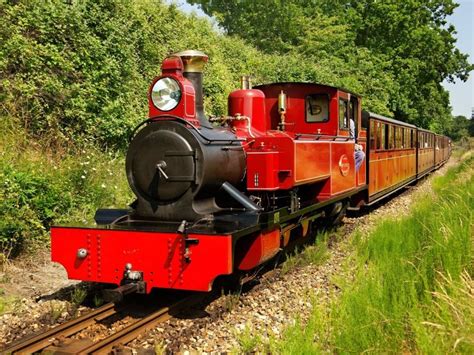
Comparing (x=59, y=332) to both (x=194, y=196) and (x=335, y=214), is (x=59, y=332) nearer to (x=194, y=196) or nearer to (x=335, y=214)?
(x=194, y=196)

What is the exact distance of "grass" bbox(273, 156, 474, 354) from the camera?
125 inches

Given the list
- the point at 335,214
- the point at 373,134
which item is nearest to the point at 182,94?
the point at 335,214

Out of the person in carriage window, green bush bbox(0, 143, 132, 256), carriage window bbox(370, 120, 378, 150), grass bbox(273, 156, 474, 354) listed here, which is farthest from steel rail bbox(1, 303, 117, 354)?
carriage window bbox(370, 120, 378, 150)

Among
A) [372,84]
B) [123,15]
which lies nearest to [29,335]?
[123,15]

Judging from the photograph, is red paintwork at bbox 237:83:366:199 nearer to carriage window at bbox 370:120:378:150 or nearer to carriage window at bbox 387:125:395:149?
carriage window at bbox 370:120:378:150

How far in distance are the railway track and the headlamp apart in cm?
207

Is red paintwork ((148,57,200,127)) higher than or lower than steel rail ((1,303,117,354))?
higher

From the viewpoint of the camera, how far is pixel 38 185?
6703 millimetres

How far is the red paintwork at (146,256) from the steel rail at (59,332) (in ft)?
1.01

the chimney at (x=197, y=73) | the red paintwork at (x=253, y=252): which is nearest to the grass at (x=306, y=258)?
the red paintwork at (x=253, y=252)

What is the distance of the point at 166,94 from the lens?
517 cm

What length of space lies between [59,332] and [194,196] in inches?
70.5

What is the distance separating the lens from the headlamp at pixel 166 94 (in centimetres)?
511

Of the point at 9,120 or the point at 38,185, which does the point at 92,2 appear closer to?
the point at 9,120
